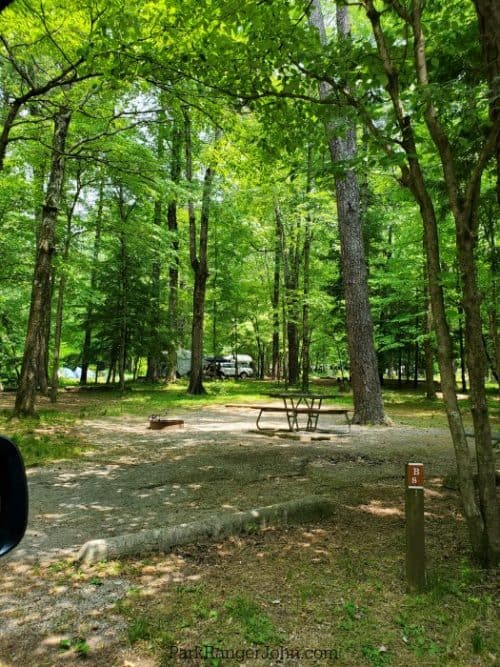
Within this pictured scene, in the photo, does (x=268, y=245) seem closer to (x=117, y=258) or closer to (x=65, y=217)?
(x=117, y=258)

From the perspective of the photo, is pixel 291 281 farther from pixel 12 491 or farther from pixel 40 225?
pixel 12 491

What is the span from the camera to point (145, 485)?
602 centimetres

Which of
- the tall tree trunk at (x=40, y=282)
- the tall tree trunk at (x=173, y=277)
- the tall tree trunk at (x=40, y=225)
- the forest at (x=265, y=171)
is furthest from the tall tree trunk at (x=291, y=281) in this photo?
the tall tree trunk at (x=40, y=282)

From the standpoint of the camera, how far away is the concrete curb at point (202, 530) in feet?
12.3

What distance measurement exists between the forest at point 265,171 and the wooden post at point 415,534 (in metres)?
0.51

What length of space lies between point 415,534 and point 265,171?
21.8ft

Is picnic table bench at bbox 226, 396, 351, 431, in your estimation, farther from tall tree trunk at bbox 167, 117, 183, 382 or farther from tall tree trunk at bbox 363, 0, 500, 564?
tall tree trunk at bbox 167, 117, 183, 382

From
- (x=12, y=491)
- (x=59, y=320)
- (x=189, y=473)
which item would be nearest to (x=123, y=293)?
(x=59, y=320)

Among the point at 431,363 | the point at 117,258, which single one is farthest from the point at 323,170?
the point at 117,258

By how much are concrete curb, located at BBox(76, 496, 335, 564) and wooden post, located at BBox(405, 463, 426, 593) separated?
146cm

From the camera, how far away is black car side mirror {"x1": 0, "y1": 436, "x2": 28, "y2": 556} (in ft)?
4.29

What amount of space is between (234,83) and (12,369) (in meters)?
23.9

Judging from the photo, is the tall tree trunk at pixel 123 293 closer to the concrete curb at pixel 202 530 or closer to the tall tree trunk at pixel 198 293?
the tall tree trunk at pixel 198 293

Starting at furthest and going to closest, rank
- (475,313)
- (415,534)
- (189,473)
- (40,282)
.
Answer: (40,282)
(189,473)
(475,313)
(415,534)
